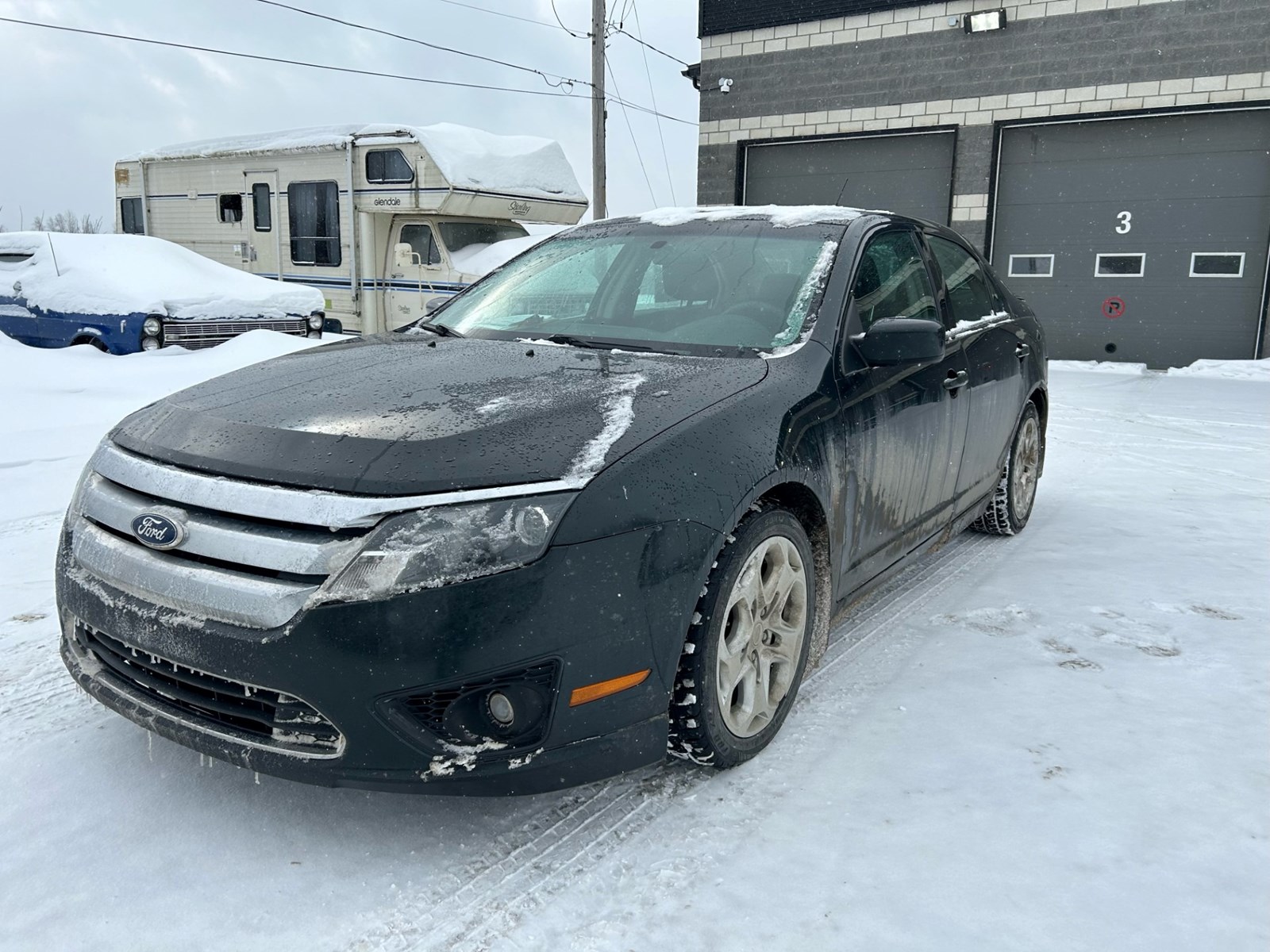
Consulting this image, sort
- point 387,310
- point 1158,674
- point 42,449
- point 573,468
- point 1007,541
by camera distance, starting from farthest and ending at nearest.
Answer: point 387,310 → point 42,449 → point 1007,541 → point 1158,674 → point 573,468

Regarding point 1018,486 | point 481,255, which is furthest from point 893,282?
point 481,255

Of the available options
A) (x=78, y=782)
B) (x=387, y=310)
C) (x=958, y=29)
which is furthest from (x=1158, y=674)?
(x=958, y=29)

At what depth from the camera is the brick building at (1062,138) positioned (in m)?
13.7

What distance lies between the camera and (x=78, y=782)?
234cm

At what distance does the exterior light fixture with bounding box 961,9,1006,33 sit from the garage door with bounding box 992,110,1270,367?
1611 millimetres

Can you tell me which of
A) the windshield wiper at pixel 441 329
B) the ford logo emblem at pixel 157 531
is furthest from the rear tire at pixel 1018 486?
the ford logo emblem at pixel 157 531

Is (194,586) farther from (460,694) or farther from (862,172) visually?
(862,172)

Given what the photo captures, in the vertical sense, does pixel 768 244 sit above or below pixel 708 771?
above

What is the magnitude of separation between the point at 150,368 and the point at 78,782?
279 inches

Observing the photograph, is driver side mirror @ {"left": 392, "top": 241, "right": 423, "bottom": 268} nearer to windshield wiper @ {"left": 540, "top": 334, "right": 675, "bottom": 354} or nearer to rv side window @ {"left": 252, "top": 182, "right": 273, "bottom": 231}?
rv side window @ {"left": 252, "top": 182, "right": 273, "bottom": 231}

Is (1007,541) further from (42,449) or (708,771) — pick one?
(42,449)

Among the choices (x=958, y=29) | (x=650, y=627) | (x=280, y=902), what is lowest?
(x=280, y=902)

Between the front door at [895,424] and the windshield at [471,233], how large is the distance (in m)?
10.6

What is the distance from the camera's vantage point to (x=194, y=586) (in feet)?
6.51
